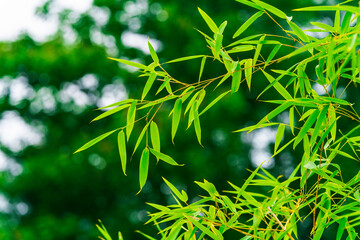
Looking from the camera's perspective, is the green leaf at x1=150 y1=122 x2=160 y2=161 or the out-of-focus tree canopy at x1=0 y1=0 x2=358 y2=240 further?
the out-of-focus tree canopy at x1=0 y1=0 x2=358 y2=240

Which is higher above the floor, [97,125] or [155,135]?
[155,135]

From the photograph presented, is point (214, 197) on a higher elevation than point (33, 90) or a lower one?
higher

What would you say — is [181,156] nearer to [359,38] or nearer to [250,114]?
[250,114]

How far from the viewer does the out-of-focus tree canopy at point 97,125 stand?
4.76 metres

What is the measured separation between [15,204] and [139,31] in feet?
8.52

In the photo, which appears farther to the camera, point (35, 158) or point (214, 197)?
point (35, 158)

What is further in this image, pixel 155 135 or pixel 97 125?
pixel 97 125

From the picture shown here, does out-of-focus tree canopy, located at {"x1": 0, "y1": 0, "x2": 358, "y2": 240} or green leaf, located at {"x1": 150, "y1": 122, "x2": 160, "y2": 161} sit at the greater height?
green leaf, located at {"x1": 150, "y1": 122, "x2": 160, "y2": 161}

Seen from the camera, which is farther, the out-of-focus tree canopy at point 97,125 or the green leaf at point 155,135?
the out-of-focus tree canopy at point 97,125

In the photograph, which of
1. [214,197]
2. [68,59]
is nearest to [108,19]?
[68,59]

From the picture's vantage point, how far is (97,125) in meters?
5.41

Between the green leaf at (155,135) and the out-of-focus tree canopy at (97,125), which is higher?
the green leaf at (155,135)

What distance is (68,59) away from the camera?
523cm

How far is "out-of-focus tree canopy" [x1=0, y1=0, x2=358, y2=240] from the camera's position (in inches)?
187
